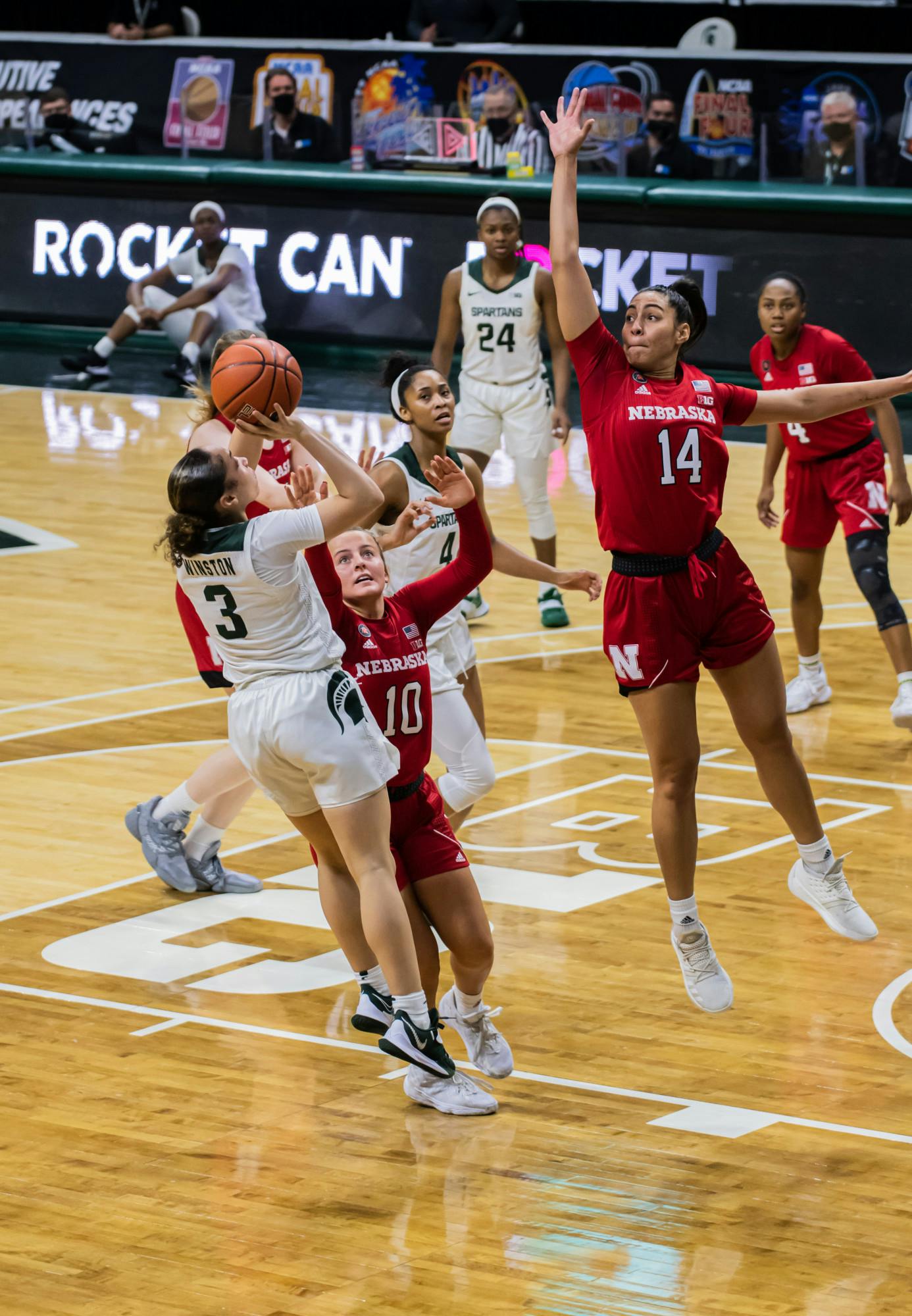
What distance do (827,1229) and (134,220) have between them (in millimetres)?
16320

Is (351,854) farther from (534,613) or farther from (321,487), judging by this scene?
(534,613)

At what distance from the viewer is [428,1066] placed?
17.6 feet

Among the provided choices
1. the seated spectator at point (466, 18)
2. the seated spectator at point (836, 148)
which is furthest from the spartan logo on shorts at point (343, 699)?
Result: the seated spectator at point (466, 18)

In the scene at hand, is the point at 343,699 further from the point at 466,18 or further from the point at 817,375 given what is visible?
the point at 466,18

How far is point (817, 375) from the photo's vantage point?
9211 mm

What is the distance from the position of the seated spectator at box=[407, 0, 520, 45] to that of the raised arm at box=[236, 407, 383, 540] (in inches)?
575

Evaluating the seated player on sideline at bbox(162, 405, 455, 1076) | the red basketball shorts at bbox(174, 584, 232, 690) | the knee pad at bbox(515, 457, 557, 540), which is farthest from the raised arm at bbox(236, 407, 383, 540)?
the knee pad at bbox(515, 457, 557, 540)

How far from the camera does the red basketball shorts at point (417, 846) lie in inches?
221

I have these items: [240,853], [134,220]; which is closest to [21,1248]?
[240,853]

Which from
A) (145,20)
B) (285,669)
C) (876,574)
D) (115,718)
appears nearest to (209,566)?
(285,669)

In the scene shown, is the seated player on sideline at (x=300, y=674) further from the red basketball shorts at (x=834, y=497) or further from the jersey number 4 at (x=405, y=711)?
the red basketball shorts at (x=834, y=497)

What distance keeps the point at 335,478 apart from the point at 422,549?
6.13 feet

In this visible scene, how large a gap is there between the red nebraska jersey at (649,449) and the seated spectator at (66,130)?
1536cm

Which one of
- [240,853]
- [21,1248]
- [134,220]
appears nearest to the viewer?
[21,1248]
